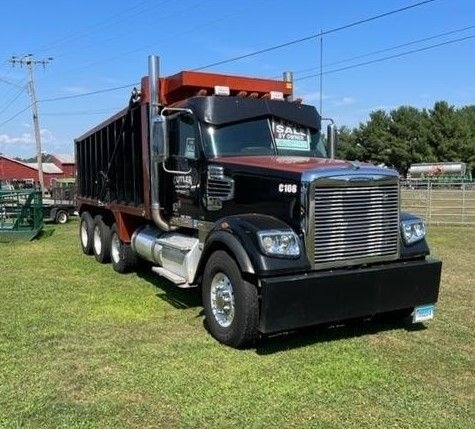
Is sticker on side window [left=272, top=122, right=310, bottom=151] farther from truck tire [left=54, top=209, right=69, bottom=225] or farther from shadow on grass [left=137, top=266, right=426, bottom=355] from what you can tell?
truck tire [left=54, top=209, right=69, bottom=225]

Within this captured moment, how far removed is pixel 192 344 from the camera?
20.8ft

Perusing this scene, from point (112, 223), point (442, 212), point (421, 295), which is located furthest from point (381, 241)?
point (442, 212)

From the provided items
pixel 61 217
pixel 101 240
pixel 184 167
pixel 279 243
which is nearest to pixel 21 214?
pixel 101 240

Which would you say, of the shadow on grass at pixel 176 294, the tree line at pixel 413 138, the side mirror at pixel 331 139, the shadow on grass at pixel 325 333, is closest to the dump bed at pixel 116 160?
the shadow on grass at pixel 176 294

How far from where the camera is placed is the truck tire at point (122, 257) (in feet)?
34.5

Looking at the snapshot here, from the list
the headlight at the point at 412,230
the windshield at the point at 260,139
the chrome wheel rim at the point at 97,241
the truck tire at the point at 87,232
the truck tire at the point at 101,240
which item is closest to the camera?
the headlight at the point at 412,230

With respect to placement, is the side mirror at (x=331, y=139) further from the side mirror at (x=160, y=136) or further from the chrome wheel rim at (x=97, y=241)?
the chrome wheel rim at (x=97, y=241)

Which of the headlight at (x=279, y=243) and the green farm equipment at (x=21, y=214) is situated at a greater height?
the headlight at (x=279, y=243)

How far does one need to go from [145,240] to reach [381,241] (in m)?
4.15

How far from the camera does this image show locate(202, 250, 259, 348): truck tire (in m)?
5.89

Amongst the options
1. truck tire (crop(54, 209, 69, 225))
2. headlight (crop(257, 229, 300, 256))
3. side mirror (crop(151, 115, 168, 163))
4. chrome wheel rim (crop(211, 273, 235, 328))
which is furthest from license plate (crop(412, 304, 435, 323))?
truck tire (crop(54, 209, 69, 225))

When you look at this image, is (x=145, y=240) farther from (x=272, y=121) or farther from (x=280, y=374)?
(x=280, y=374)

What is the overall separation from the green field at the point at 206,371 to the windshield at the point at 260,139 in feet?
6.95

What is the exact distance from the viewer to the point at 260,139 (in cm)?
756
